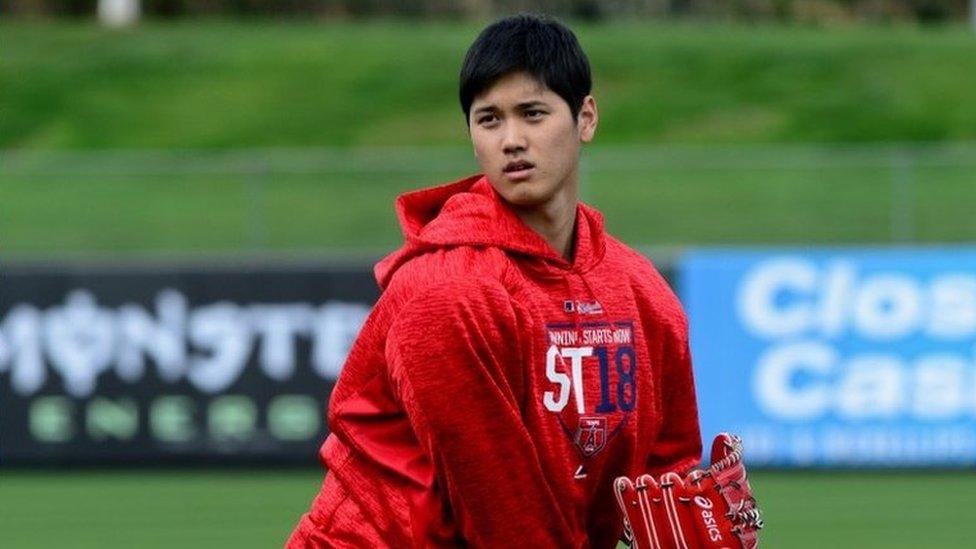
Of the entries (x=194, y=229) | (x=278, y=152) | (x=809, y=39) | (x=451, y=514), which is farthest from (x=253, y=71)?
→ (x=451, y=514)

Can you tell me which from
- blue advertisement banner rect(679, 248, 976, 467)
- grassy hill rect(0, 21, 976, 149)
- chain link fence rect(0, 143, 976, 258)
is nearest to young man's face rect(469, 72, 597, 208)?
blue advertisement banner rect(679, 248, 976, 467)

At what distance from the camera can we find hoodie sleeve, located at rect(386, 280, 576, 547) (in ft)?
14.4

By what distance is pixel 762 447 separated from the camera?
14508 millimetres

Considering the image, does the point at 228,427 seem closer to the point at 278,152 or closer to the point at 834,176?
the point at 834,176

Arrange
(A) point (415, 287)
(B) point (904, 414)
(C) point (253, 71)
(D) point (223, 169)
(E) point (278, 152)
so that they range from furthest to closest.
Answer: (C) point (253, 71)
(E) point (278, 152)
(D) point (223, 169)
(B) point (904, 414)
(A) point (415, 287)

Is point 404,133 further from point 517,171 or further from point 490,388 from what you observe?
point 490,388

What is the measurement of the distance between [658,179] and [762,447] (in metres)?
7.56

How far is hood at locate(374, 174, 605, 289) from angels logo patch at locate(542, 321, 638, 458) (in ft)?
0.49

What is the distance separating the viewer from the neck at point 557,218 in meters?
4.62

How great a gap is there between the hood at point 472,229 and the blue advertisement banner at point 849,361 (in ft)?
32.2

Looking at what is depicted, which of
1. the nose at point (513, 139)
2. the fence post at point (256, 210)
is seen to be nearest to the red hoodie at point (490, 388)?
the nose at point (513, 139)

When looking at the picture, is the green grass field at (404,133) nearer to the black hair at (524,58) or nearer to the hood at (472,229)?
the hood at (472,229)

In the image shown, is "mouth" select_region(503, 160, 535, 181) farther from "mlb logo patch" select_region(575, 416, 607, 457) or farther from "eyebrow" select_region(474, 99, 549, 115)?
"mlb logo patch" select_region(575, 416, 607, 457)

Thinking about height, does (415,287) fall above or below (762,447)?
above
